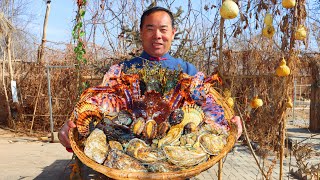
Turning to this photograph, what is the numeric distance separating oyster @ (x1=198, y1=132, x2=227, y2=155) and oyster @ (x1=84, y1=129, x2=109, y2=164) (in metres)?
0.48

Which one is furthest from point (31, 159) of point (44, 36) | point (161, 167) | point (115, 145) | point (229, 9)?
point (44, 36)

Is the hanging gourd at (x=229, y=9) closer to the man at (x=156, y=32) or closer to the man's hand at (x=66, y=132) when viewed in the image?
the man at (x=156, y=32)

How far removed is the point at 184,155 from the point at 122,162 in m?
Result: 0.30

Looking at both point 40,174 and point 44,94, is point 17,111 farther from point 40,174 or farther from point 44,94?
point 40,174

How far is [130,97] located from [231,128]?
0.58m

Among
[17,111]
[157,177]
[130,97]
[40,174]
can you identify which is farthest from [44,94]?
[157,177]

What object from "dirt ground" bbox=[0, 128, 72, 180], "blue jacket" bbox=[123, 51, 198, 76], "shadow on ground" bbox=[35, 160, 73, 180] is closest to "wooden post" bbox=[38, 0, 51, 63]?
"dirt ground" bbox=[0, 128, 72, 180]

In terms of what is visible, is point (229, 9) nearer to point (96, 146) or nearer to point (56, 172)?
point (96, 146)

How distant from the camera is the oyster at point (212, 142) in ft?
4.85

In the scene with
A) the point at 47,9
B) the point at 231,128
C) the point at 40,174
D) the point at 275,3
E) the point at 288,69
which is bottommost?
the point at 40,174

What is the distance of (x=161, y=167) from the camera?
4.49 feet

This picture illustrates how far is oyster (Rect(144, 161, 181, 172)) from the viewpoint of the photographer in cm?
135

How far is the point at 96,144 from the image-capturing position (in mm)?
1471

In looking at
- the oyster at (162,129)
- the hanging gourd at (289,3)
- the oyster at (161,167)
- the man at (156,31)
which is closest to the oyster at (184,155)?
the oyster at (161,167)
